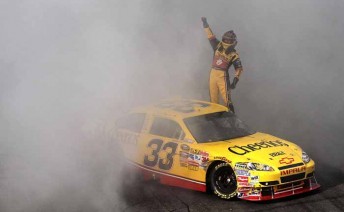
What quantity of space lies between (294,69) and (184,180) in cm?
398

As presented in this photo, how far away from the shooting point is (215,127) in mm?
6918

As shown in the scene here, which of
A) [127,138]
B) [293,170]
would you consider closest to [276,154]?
[293,170]

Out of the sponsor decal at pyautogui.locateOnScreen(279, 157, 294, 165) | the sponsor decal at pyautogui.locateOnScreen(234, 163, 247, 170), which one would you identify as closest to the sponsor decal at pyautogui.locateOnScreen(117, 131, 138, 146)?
the sponsor decal at pyautogui.locateOnScreen(234, 163, 247, 170)

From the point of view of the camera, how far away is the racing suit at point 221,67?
8438 millimetres

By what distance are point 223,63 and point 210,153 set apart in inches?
100

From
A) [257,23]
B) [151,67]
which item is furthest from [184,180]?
[257,23]

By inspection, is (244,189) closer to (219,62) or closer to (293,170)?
(293,170)

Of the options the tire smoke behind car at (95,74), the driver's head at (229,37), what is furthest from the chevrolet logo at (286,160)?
the driver's head at (229,37)

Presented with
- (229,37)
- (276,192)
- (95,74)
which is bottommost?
(276,192)

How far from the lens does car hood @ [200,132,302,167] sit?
20.1 ft

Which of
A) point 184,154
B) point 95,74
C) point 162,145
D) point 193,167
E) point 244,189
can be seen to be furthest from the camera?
point 162,145

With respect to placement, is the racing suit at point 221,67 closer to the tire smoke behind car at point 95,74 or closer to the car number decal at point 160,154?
the tire smoke behind car at point 95,74

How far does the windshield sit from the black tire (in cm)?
48

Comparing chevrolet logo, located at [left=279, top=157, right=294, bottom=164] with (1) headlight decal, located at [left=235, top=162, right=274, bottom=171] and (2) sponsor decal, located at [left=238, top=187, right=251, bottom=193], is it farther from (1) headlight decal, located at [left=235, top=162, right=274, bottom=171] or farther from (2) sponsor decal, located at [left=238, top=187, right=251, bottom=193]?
(2) sponsor decal, located at [left=238, top=187, right=251, bottom=193]
